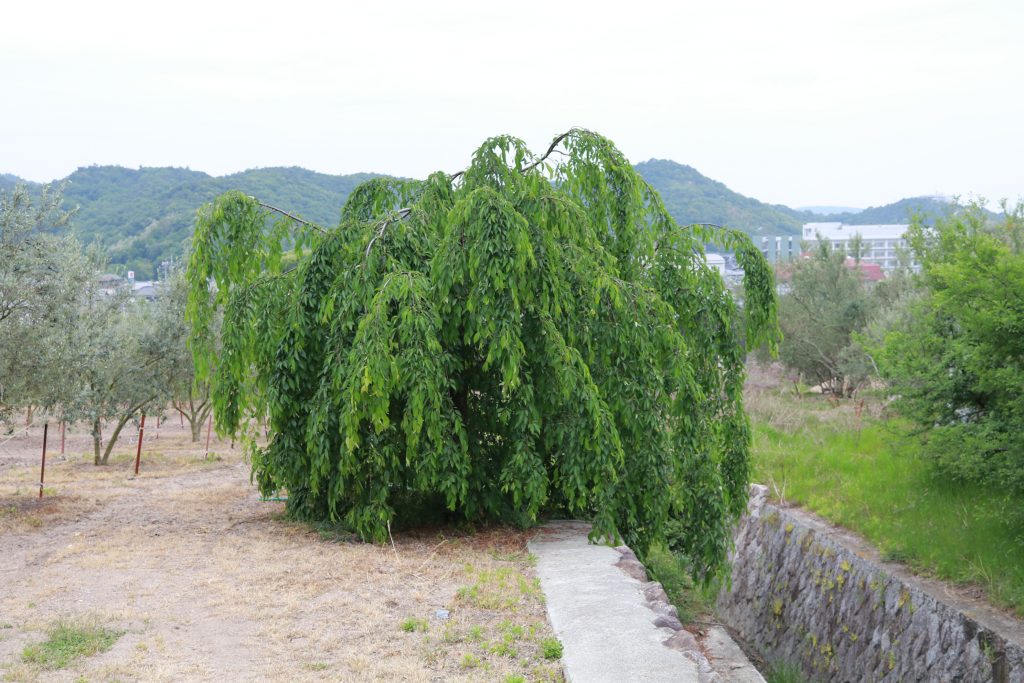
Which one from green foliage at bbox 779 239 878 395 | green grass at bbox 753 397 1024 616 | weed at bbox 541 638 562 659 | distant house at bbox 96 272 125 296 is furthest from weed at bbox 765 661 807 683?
distant house at bbox 96 272 125 296

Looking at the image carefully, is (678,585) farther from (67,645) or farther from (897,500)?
(67,645)

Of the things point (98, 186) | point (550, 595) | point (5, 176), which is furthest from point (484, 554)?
point (5, 176)

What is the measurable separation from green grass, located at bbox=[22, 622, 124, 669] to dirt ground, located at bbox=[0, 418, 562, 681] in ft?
0.24

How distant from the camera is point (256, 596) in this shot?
22.5ft

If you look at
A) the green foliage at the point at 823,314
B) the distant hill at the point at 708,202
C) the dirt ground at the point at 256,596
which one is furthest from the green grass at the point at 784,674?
the distant hill at the point at 708,202

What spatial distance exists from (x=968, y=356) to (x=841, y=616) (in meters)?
3.41

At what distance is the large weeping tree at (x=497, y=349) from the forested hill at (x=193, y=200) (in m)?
34.1

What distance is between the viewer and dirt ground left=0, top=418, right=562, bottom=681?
5453 millimetres

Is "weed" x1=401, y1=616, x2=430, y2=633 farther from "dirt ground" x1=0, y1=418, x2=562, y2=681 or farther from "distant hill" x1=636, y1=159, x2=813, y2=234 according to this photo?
"distant hill" x1=636, y1=159, x2=813, y2=234

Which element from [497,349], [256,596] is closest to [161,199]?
[497,349]

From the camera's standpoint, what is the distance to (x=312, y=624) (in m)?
6.22

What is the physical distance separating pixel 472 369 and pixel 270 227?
10.4 feet

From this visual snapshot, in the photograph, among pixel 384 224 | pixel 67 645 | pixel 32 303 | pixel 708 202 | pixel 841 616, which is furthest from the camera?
pixel 708 202

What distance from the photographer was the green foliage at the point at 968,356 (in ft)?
28.1
